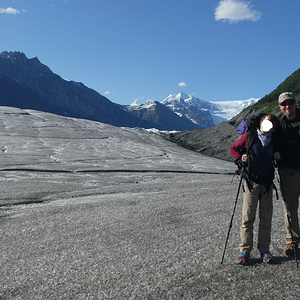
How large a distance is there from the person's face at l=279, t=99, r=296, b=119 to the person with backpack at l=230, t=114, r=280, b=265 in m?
0.35

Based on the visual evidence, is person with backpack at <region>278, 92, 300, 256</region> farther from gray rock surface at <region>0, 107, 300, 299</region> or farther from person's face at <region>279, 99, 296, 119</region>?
gray rock surface at <region>0, 107, 300, 299</region>

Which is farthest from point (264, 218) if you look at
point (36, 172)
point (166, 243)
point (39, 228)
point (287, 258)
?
point (36, 172)

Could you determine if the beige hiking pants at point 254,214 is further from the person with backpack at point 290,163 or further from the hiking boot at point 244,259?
the person with backpack at point 290,163

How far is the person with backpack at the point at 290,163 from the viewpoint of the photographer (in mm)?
4363

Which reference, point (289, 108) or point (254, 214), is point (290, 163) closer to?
point (289, 108)

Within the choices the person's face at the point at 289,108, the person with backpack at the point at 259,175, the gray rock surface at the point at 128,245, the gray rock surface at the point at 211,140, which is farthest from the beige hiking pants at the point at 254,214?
the gray rock surface at the point at 211,140

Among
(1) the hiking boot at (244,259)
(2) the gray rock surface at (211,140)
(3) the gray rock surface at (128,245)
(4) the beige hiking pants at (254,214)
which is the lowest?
(3) the gray rock surface at (128,245)

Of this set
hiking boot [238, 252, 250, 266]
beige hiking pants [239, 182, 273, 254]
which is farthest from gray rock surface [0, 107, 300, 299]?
beige hiking pants [239, 182, 273, 254]

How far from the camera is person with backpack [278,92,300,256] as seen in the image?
4363mm

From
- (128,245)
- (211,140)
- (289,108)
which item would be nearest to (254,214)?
(289,108)

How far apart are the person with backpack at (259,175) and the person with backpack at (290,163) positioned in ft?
0.70

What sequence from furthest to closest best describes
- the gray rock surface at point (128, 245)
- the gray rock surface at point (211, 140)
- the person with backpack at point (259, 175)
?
the gray rock surface at point (211, 140) < the person with backpack at point (259, 175) < the gray rock surface at point (128, 245)

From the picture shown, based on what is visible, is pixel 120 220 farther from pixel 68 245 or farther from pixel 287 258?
pixel 287 258

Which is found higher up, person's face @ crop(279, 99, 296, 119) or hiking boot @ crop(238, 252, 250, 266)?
person's face @ crop(279, 99, 296, 119)
